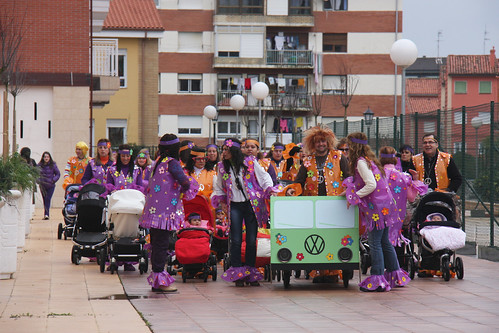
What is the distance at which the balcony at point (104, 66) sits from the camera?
112ft

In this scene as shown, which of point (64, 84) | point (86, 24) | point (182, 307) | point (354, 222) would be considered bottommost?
point (182, 307)

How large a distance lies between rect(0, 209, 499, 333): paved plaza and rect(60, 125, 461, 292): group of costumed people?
0.37m

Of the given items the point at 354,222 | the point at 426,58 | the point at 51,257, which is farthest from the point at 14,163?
the point at 426,58

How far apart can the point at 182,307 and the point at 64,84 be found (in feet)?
74.2

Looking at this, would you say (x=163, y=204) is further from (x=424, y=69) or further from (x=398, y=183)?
(x=424, y=69)

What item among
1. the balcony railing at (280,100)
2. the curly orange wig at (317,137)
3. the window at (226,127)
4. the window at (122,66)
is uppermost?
the window at (122,66)

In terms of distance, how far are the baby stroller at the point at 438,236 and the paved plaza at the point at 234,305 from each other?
22 centimetres

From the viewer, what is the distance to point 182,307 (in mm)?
10844

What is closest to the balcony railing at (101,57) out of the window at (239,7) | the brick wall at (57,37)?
the brick wall at (57,37)

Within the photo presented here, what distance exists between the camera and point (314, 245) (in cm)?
1239

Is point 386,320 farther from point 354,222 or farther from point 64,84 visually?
point 64,84

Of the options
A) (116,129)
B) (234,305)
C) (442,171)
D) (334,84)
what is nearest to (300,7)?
(334,84)

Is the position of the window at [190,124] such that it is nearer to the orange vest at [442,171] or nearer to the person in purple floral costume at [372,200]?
the orange vest at [442,171]

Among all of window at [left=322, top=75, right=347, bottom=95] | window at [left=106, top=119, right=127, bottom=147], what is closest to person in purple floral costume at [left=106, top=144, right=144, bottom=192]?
window at [left=106, top=119, right=127, bottom=147]
